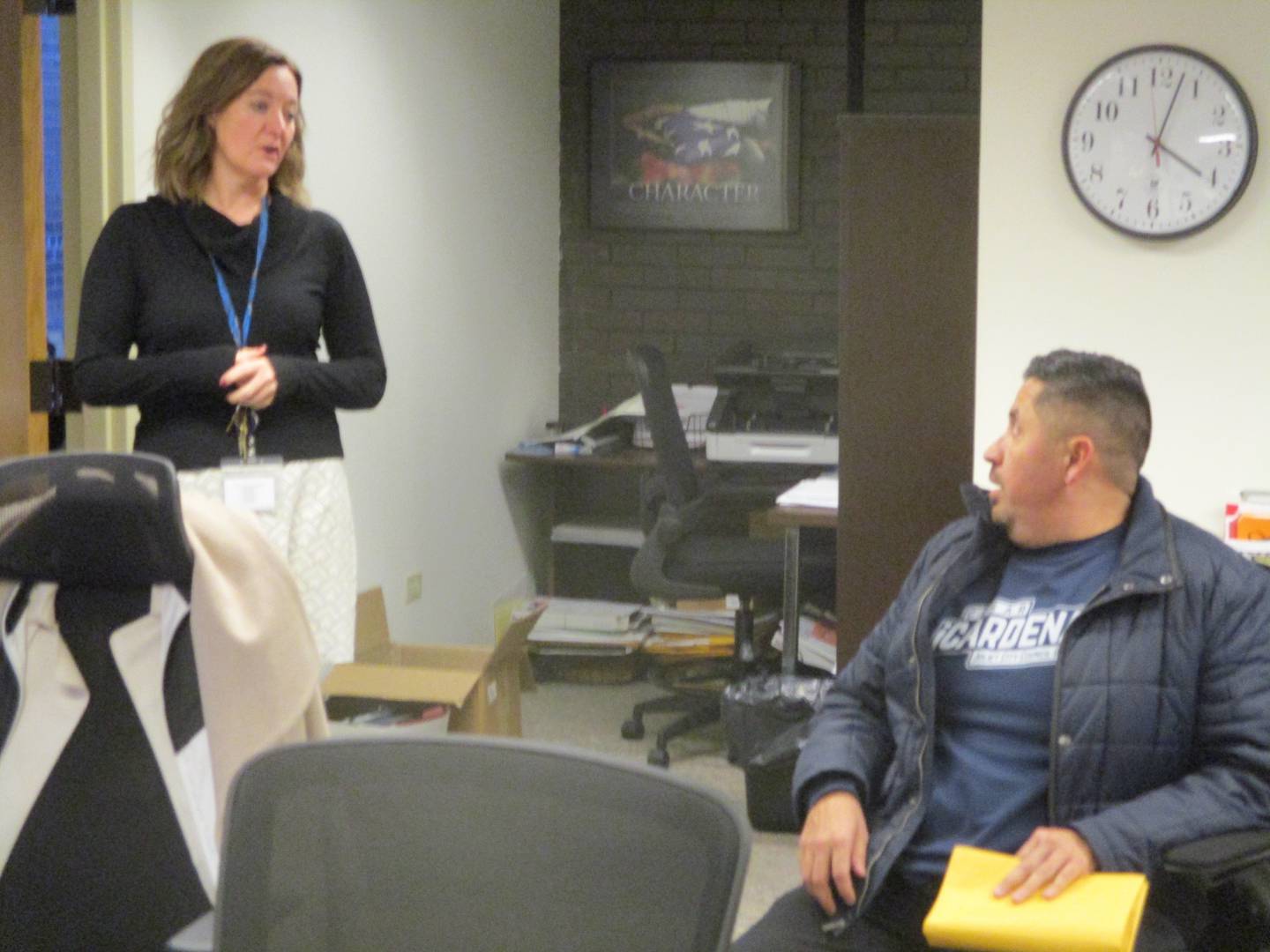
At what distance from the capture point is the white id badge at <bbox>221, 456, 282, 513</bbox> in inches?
106

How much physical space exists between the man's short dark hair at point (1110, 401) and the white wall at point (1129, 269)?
114cm

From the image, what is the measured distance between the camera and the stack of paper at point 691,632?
5.21 m

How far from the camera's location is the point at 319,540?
2797 millimetres

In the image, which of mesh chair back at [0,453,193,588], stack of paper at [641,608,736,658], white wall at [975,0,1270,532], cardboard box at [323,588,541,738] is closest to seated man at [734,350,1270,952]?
mesh chair back at [0,453,193,588]

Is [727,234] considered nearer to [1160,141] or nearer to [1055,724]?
[1160,141]

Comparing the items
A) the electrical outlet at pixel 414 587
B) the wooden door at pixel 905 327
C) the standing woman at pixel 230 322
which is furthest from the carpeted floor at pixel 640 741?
the standing woman at pixel 230 322

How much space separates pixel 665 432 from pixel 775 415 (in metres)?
0.62

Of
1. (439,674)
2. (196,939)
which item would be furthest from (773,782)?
(196,939)

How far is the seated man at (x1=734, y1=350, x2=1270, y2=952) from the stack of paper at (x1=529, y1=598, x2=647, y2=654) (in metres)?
2.92

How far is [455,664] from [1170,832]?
235cm

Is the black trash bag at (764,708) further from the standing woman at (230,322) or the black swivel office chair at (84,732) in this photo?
the black swivel office chair at (84,732)

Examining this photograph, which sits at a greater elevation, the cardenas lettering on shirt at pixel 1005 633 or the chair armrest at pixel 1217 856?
the cardenas lettering on shirt at pixel 1005 633

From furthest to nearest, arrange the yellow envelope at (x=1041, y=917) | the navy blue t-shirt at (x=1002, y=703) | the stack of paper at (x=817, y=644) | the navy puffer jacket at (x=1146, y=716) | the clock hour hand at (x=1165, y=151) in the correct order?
the stack of paper at (x=817, y=644)
the clock hour hand at (x=1165, y=151)
the navy blue t-shirt at (x=1002, y=703)
the navy puffer jacket at (x=1146, y=716)
the yellow envelope at (x=1041, y=917)

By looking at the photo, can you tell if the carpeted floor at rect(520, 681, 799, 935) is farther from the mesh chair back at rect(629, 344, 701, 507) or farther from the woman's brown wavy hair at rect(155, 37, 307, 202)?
the woman's brown wavy hair at rect(155, 37, 307, 202)
